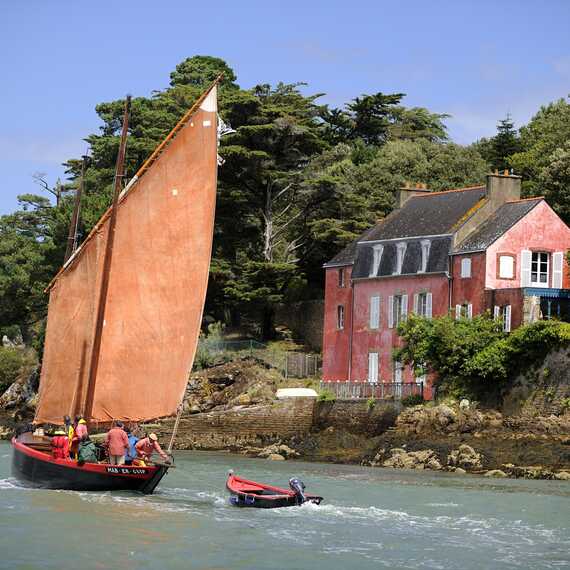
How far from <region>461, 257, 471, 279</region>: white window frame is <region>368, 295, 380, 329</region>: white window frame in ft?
22.2

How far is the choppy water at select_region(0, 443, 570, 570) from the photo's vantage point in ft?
98.3

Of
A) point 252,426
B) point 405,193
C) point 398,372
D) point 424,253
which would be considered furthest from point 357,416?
point 405,193

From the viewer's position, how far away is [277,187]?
84.1 m

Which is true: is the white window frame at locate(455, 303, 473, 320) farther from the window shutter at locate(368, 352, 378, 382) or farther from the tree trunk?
the tree trunk

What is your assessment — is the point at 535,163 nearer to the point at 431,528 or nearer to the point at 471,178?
the point at 471,178

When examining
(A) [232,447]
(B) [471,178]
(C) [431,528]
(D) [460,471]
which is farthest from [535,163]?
(C) [431,528]

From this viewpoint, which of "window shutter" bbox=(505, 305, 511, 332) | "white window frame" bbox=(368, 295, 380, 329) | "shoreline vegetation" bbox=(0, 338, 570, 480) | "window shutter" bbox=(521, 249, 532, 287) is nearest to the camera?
"shoreline vegetation" bbox=(0, 338, 570, 480)

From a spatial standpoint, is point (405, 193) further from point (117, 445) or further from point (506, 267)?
point (117, 445)

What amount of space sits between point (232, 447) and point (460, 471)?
676 inches

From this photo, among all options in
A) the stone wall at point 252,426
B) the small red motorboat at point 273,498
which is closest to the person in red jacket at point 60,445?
the small red motorboat at point 273,498

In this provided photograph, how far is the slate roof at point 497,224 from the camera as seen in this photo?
6600 cm

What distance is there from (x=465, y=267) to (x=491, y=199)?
4.00m

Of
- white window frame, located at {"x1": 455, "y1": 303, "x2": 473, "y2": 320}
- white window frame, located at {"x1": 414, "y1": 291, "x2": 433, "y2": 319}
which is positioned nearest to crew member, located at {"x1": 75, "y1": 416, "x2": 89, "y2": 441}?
white window frame, located at {"x1": 455, "y1": 303, "x2": 473, "y2": 320}

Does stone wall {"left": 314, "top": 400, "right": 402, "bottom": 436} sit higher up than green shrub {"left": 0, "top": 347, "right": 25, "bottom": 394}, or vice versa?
green shrub {"left": 0, "top": 347, "right": 25, "bottom": 394}
